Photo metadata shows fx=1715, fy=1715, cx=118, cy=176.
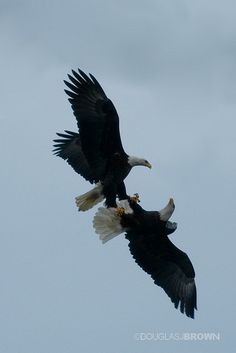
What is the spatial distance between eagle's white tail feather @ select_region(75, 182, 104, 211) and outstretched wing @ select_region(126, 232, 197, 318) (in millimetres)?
851

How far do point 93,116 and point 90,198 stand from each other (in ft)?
4.09

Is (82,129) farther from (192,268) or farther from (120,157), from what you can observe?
(192,268)

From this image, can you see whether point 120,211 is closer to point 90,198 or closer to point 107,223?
point 107,223

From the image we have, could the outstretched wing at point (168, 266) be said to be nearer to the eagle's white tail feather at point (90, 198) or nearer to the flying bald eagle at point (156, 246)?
the flying bald eagle at point (156, 246)

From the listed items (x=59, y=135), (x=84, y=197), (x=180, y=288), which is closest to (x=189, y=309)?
(x=180, y=288)

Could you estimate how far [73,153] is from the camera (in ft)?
74.3

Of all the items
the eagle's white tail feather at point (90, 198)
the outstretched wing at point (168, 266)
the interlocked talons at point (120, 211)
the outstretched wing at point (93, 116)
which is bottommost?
the outstretched wing at point (168, 266)

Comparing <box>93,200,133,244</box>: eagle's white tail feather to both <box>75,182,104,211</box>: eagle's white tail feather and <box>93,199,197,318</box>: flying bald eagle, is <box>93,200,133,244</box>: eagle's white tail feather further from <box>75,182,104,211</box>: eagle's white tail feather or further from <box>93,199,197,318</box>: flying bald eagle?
<box>75,182,104,211</box>: eagle's white tail feather

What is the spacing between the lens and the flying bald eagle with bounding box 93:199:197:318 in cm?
2033

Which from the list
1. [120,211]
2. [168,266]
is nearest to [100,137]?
[120,211]

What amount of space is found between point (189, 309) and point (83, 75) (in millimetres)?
3094

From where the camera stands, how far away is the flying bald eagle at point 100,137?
20547 millimetres

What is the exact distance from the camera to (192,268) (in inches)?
824

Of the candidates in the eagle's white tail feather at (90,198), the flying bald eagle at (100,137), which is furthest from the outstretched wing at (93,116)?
the eagle's white tail feather at (90,198)
